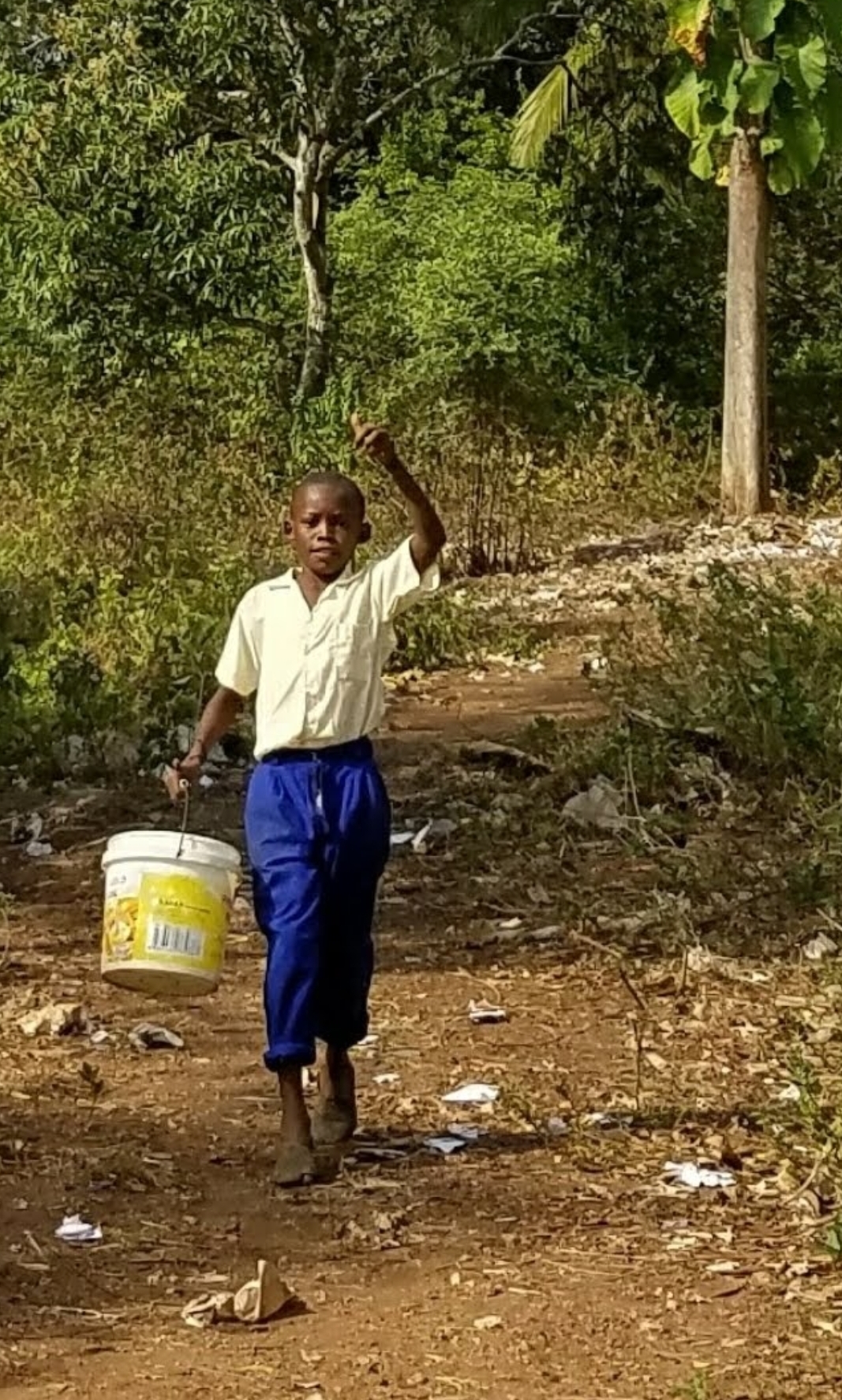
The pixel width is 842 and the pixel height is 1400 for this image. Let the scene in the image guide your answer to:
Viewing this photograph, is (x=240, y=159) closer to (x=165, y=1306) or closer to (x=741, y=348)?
(x=741, y=348)

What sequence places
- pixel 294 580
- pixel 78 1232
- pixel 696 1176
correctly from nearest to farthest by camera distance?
1. pixel 78 1232
2. pixel 696 1176
3. pixel 294 580

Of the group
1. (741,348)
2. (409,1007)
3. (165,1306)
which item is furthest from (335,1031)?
(741,348)

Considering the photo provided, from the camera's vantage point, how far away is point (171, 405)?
15.0 metres

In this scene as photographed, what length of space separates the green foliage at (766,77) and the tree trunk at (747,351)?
1085 cm

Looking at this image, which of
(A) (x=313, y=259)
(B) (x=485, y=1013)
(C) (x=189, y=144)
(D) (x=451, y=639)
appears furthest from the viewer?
(A) (x=313, y=259)

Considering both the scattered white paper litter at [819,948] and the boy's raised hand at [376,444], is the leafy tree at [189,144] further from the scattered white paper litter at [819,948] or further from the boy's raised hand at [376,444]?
the boy's raised hand at [376,444]

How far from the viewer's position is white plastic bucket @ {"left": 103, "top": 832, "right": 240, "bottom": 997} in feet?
13.9

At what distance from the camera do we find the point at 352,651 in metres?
4.33

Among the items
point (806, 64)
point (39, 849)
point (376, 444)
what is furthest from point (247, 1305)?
point (39, 849)

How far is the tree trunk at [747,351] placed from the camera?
14.0 meters

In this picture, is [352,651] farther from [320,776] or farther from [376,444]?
[376,444]

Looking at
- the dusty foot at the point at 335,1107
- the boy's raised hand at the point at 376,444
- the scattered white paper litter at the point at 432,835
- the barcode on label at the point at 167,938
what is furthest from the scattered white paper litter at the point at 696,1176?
the scattered white paper litter at the point at 432,835

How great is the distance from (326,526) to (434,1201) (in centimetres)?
133

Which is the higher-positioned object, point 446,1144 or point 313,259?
point 313,259
